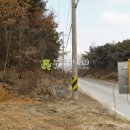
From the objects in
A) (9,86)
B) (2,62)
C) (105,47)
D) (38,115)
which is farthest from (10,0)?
(105,47)

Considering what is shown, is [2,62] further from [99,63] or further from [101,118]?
[99,63]

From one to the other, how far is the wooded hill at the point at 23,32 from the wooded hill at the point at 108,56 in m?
34.2

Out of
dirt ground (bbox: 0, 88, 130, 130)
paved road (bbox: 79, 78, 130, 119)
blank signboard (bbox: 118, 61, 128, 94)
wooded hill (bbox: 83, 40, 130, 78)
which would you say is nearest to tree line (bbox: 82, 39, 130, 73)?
wooded hill (bbox: 83, 40, 130, 78)

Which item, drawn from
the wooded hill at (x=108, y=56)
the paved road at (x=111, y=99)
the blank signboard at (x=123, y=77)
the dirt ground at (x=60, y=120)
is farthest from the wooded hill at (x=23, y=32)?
the wooded hill at (x=108, y=56)

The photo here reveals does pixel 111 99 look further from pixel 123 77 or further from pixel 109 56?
pixel 109 56

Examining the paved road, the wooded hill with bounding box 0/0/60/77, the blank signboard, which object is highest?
the wooded hill with bounding box 0/0/60/77

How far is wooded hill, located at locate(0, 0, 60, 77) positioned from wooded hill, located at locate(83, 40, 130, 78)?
3423cm

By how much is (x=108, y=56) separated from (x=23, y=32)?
51.9 m

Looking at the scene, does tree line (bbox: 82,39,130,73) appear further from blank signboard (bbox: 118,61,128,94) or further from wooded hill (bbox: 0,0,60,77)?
blank signboard (bbox: 118,61,128,94)

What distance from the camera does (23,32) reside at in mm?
34375

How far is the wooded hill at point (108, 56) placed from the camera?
3006 inches

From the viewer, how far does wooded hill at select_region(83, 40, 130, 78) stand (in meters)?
76.3

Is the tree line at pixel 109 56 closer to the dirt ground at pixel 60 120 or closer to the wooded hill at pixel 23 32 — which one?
the wooded hill at pixel 23 32

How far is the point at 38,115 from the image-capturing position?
1667 cm
